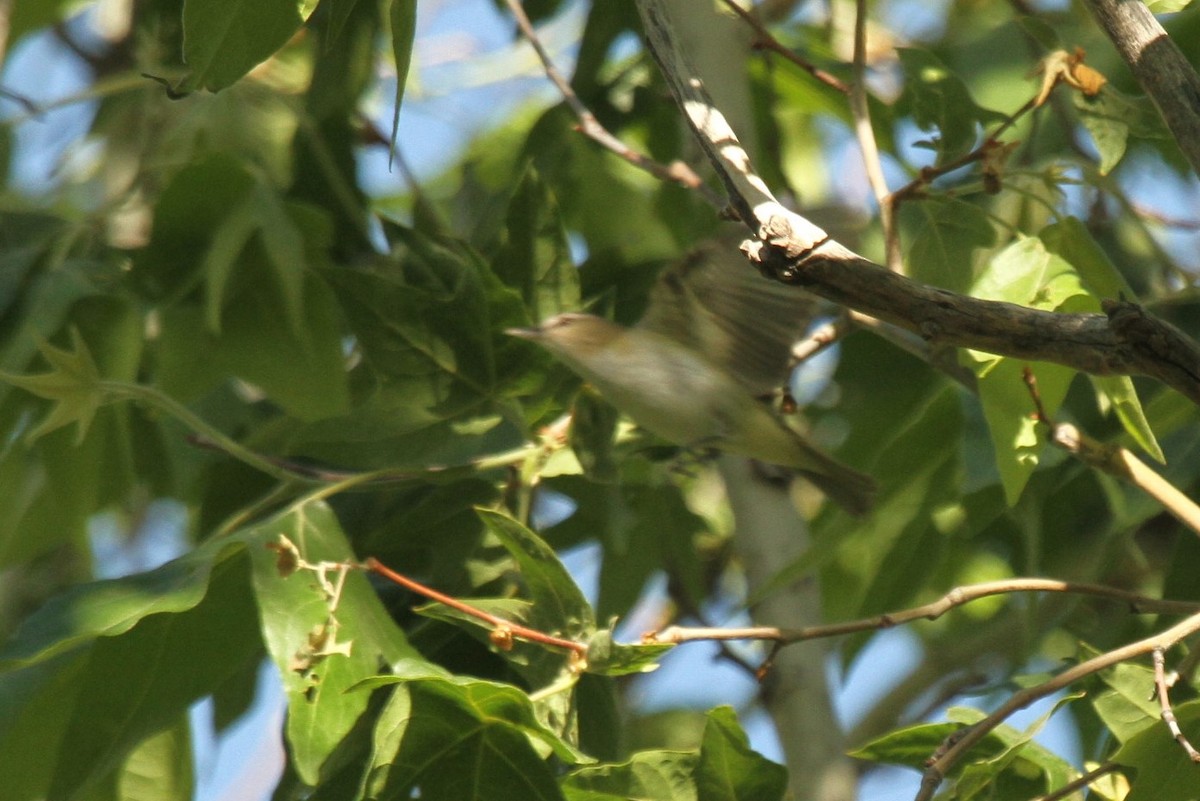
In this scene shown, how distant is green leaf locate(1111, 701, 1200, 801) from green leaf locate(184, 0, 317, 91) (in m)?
1.29

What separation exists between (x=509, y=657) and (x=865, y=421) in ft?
3.31

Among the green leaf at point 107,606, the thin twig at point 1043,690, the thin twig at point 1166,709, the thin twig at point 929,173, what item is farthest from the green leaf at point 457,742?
the thin twig at point 929,173

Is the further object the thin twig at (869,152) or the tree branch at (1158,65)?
the thin twig at (869,152)

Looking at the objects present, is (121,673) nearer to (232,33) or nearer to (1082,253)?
(232,33)

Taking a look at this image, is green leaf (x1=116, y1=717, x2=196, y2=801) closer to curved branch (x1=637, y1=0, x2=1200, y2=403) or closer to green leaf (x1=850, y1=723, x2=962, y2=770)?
green leaf (x1=850, y1=723, x2=962, y2=770)

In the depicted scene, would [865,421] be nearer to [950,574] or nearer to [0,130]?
[950,574]

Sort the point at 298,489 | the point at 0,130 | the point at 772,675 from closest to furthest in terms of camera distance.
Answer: the point at 298,489
the point at 772,675
the point at 0,130

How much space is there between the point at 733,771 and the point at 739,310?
40.3 inches

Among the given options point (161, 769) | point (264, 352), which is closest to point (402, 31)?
point (264, 352)

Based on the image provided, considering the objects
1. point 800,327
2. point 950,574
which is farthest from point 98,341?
point 950,574

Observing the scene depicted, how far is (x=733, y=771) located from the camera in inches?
71.5

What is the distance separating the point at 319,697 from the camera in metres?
1.82

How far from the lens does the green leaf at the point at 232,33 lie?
1.67 meters

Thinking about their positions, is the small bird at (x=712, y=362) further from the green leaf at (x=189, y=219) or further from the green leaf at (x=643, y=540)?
the green leaf at (x=189, y=219)
